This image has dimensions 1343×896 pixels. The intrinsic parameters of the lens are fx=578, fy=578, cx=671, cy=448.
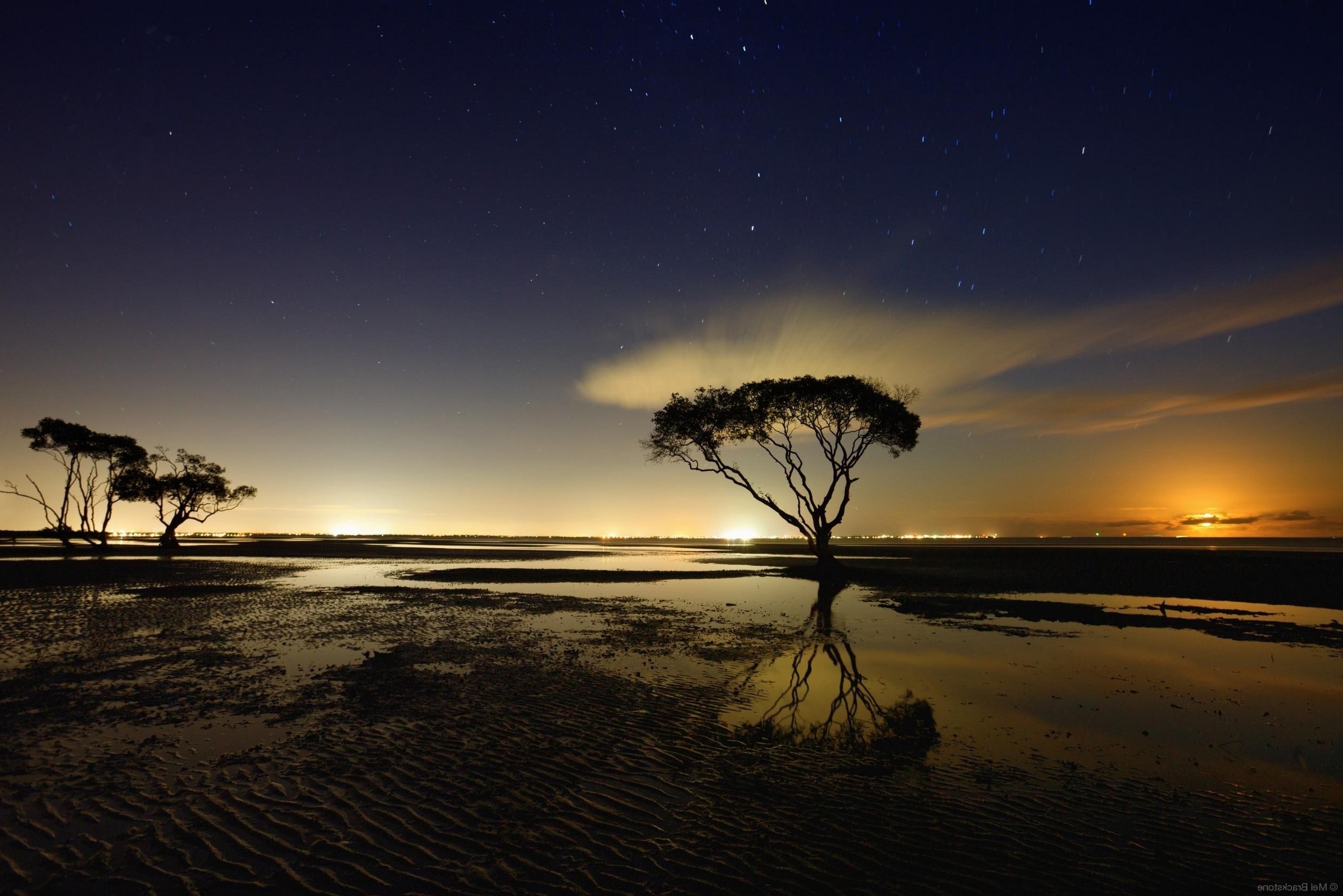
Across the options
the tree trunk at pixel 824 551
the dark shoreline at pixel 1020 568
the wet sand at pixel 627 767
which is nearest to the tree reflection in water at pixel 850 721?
the wet sand at pixel 627 767

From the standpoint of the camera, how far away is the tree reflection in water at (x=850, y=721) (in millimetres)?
8344

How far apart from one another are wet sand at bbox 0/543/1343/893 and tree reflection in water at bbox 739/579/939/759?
7cm

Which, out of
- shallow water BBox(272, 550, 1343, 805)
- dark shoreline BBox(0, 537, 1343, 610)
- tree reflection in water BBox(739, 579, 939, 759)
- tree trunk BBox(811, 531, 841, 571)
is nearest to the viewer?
shallow water BBox(272, 550, 1343, 805)

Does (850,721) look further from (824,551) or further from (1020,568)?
(1020,568)

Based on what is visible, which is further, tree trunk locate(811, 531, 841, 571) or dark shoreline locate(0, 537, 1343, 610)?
tree trunk locate(811, 531, 841, 571)

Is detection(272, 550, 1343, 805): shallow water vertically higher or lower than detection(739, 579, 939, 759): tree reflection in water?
higher

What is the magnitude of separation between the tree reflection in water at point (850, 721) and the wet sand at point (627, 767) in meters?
0.07

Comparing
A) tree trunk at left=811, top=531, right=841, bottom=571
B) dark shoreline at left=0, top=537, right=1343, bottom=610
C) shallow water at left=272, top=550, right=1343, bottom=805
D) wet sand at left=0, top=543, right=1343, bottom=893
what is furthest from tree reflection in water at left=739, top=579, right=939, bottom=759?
tree trunk at left=811, top=531, right=841, bottom=571

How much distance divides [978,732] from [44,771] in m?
12.6

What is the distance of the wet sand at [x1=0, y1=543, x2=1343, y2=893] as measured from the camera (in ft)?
17.3

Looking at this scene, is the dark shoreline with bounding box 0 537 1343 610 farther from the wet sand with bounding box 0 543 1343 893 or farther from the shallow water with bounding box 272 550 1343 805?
the wet sand with bounding box 0 543 1343 893

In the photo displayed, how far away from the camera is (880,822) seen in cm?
602

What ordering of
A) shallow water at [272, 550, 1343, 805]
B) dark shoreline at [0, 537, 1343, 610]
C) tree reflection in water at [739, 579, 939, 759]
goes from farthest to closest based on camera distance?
dark shoreline at [0, 537, 1343, 610], tree reflection in water at [739, 579, 939, 759], shallow water at [272, 550, 1343, 805]

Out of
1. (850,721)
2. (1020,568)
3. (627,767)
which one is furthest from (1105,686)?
(1020,568)
